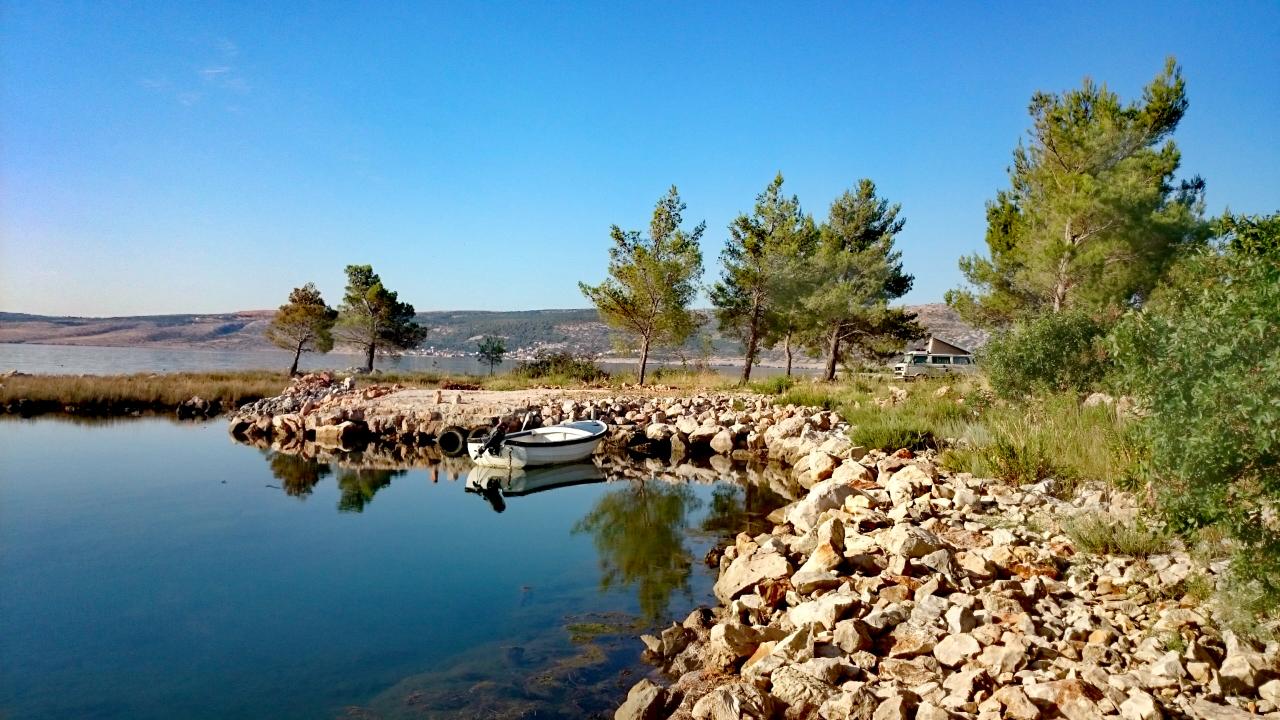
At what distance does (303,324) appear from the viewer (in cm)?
3962

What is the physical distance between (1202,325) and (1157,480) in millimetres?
1107

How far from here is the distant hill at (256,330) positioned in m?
94.8

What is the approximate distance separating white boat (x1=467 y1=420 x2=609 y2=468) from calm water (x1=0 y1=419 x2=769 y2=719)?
6.66 ft

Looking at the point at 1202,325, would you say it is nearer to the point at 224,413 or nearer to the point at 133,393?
the point at 224,413

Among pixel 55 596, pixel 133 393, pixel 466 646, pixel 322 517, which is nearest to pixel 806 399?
pixel 322 517

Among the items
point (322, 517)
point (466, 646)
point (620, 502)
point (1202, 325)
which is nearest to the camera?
point (1202, 325)

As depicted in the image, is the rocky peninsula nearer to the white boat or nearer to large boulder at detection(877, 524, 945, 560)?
large boulder at detection(877, 524, 945, 560)

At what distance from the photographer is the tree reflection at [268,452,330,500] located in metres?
14.2

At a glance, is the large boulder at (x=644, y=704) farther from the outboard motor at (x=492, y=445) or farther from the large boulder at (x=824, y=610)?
the outboard motor at (x=492, y=445)

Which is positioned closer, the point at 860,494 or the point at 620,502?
the point at 860,494

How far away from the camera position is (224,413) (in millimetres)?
27203

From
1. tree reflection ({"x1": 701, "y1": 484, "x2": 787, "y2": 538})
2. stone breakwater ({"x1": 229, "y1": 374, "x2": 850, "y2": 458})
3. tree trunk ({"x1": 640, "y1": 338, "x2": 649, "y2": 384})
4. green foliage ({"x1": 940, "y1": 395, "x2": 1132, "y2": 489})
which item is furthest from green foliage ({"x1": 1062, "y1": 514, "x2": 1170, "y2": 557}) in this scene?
tree trunk ({"x1": 640, "y1": 338, "x2": 649, "y2": 384})

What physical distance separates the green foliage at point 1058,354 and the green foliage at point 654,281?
16743 mm

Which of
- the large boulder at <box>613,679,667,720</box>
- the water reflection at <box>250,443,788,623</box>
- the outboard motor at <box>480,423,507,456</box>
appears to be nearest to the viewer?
the large boulder at <box>613,679,667,720</box>
